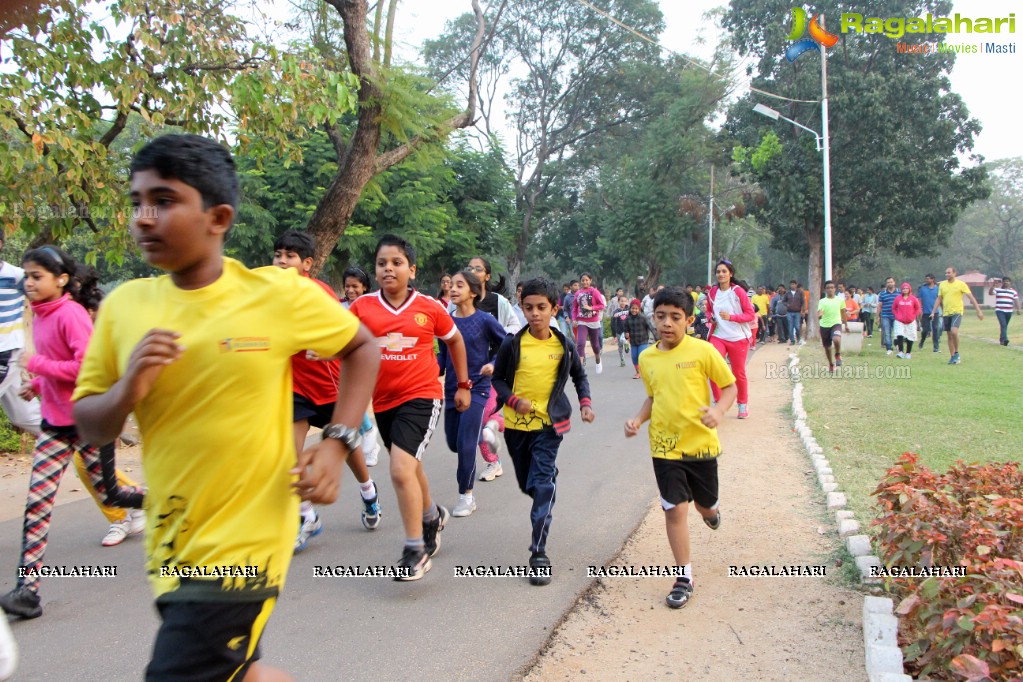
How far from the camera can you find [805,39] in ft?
88.1

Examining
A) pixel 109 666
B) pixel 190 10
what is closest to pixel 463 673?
pixel 109 666

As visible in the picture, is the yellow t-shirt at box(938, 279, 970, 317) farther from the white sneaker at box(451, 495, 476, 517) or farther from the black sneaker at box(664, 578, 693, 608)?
the black sneaker at box(664, 578, 693, 608)

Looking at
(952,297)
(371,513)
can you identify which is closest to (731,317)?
(371,513)

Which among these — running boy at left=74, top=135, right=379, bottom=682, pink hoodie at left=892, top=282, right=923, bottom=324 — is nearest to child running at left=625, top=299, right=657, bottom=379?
pink hoodie at left=892, top=282, right=923, bottom=324

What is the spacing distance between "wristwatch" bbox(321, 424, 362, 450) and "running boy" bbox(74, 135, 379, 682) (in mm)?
27

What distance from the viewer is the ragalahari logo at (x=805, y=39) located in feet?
77.7

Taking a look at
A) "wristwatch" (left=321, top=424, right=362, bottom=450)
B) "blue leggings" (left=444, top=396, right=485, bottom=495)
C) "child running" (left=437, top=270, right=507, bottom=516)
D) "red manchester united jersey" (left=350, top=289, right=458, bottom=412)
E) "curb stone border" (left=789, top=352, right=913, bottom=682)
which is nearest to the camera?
"wristwatch" (left=321, top=424, right=362, bottom=450)

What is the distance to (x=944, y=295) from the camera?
698 inches

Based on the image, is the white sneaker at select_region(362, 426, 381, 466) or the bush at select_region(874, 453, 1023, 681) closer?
the bush at select_region(874, 453, 1023, 681)

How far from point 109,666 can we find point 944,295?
699 inches

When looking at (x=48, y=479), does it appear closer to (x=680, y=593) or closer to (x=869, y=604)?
(x=680, y=593)

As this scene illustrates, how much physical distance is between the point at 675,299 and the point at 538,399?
1.04m

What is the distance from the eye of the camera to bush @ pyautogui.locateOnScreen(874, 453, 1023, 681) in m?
3.15

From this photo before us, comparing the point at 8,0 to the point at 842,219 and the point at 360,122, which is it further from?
the point at 842,219
